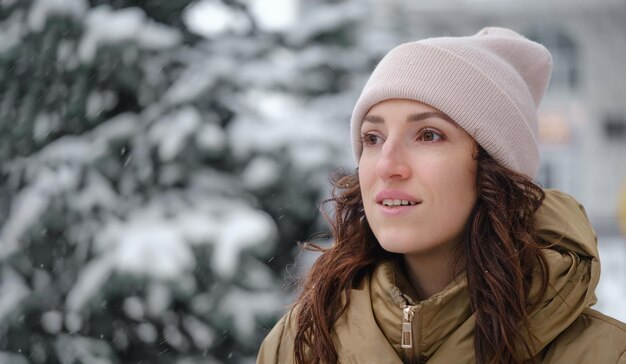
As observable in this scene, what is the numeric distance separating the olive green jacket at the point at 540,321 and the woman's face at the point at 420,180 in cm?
15

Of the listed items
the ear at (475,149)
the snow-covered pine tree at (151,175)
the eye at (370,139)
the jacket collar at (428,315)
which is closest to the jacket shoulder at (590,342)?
the jacket collar at (428,315)

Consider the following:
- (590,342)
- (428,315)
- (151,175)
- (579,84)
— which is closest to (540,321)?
(590,342)

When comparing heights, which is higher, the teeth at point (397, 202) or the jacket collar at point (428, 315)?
the teeth at point (397, 202)

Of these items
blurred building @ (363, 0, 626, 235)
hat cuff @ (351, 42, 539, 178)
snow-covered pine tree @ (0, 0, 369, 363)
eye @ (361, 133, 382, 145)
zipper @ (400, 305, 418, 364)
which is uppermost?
hat cuff @ (351, 42, 539, 178)

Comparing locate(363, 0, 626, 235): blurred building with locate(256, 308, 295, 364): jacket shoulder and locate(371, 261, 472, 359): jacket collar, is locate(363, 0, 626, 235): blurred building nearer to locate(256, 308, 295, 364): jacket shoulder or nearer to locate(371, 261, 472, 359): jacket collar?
locate(256, 308, 295, 364): jacket shoulder

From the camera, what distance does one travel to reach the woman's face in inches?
76.1

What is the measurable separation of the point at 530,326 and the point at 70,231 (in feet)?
7.49

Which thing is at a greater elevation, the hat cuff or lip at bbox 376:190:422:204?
the hat cuff

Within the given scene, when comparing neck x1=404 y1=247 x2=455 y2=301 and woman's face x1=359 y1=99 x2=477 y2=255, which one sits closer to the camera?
woman's face x1=359 y1=99 x2=477 y2=255

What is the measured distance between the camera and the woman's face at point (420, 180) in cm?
193

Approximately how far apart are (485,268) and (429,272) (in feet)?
0.68

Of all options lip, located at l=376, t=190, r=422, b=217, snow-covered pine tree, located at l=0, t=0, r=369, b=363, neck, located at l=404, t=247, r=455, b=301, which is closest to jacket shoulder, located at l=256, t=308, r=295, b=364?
neck, located at l=404, t=247, r=455, b=301

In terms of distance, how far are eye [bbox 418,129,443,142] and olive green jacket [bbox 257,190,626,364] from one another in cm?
34

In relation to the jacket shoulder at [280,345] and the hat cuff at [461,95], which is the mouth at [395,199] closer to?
the hat cuff at [461,95]
